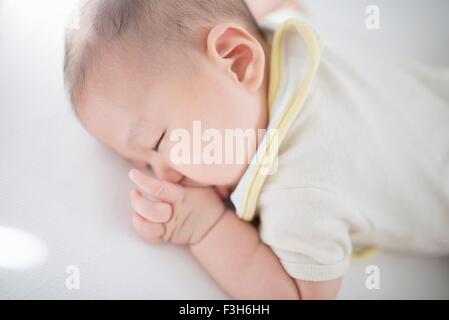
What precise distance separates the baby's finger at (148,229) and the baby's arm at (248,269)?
0.06 m

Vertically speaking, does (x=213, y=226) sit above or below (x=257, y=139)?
below

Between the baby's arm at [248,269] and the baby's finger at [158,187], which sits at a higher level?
the baby's finger at [158,187]

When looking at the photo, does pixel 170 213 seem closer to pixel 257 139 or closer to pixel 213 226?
pixel 213 226

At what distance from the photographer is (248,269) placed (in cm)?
77

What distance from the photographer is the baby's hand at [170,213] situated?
79cm

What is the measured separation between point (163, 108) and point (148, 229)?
0.65 ft

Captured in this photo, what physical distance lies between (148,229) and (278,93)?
0.31 meters

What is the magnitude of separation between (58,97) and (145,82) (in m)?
0.24

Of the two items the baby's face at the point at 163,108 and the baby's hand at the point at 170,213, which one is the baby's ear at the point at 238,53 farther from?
the baby's hand at the point at 170,213

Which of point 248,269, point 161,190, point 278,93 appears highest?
point 278,93

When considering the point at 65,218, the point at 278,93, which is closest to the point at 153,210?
the point at 65,218

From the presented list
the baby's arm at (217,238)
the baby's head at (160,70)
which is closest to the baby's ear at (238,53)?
the baby's head at (160,70)
